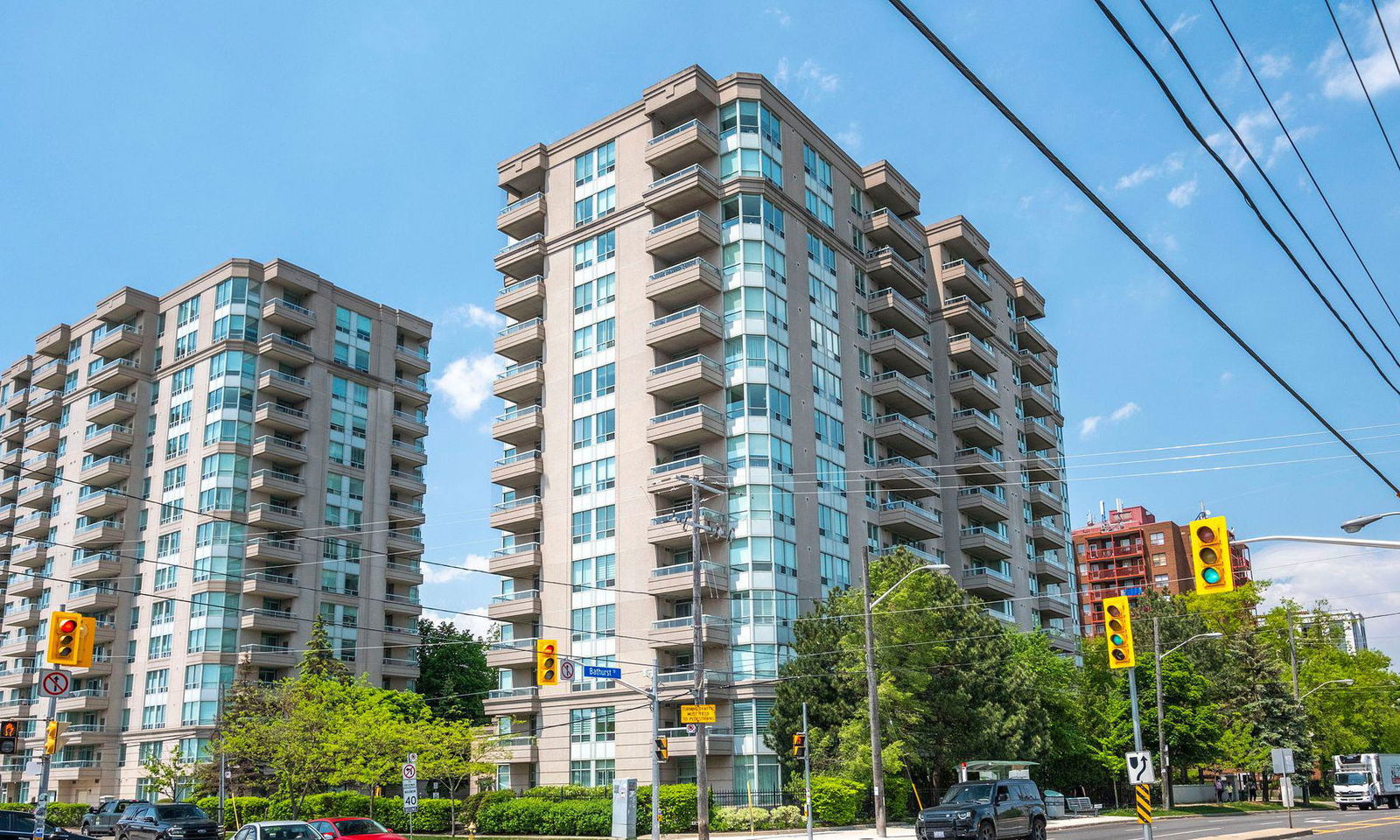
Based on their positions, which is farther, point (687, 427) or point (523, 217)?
point (523, 217)

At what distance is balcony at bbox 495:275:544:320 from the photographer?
71.0 m

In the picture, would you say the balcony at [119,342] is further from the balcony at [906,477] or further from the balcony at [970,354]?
the balcony at [970,354]

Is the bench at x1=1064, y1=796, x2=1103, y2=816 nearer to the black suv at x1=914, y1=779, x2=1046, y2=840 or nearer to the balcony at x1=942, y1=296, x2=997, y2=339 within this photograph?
the black suv at x1=914, y1=779, x2=1046, y2=840

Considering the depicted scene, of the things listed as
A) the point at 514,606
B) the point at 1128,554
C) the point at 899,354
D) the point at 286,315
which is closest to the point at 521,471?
the point at 514,606

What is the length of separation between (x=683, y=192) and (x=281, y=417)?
3977 centimetres

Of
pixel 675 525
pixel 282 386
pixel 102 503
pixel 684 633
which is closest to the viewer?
pixel 684 633

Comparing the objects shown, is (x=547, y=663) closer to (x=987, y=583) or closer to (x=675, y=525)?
(x=675, y=525)

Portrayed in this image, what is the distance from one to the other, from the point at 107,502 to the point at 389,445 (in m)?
21.4

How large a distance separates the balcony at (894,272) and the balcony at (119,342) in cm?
5888

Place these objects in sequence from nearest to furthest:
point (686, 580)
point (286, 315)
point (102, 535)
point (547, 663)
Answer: point (547, 663), point (686, 580), point (286, 315), point (102, 535)

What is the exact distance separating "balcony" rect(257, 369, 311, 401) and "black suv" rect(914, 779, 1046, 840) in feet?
219

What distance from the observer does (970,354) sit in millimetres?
80875

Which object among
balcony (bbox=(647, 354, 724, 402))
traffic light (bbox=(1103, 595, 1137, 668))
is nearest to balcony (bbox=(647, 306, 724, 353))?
balcony (bbox=(647, 354, 724, 402))

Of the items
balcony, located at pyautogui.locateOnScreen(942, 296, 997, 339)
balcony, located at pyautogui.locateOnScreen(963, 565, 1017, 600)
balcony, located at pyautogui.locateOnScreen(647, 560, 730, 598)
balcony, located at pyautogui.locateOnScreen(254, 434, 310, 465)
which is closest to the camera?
balcony, located at pyautogui.locateOnScreen(647, 560, 730, 598)
